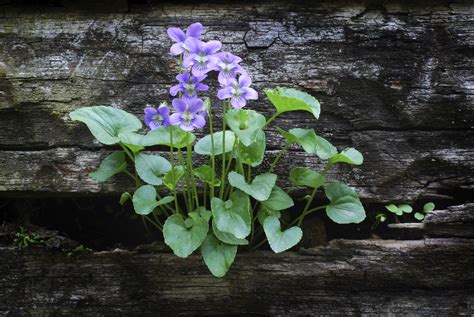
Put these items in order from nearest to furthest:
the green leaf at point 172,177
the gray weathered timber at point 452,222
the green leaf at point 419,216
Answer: the green leaf at point 172,177 → the gray weathered timber at point 452,222 → the green leaf at point 419,216

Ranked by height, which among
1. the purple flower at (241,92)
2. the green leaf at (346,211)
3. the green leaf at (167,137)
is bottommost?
the green leaf at (346,211)

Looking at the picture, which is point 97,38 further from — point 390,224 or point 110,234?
point 390,224

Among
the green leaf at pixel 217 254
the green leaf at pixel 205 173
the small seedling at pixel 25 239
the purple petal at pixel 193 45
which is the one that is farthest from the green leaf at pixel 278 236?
the small seedling at pixel 25 239

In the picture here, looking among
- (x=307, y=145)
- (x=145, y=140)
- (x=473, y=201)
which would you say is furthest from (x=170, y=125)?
(x=473, y=201)

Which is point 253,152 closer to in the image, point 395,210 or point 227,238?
point 227,238

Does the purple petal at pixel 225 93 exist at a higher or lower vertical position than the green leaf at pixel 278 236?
higher

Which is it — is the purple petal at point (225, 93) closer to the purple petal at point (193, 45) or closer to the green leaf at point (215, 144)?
the purple petal at point (193, 45)

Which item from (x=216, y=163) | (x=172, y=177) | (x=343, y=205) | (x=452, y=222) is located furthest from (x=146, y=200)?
(x=452, y=222)
